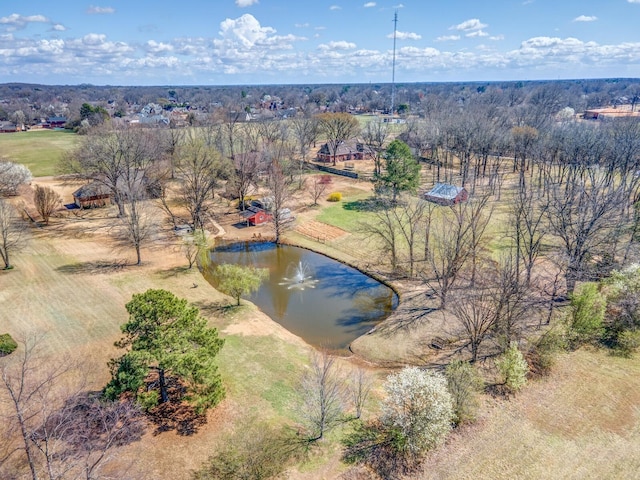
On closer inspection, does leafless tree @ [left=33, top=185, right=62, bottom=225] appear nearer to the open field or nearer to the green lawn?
the open field

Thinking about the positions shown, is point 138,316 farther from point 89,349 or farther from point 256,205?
point 256,205

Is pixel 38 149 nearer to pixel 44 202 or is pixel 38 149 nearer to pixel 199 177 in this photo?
pixel 44 202

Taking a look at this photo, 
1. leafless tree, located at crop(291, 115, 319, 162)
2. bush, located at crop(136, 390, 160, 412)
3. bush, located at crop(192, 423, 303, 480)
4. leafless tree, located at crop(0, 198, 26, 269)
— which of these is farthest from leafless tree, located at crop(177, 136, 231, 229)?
bush, located at crop(192, 423, 303, 480)

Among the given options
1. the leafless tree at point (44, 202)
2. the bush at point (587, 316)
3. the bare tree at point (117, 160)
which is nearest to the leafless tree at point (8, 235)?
the leafless tree at point (44, 202)

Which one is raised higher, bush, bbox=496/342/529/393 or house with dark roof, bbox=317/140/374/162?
house with dark roof, bbox=317/140/374/162

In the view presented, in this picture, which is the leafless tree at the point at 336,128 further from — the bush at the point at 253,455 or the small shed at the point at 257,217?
the bush at the point at 253,455
